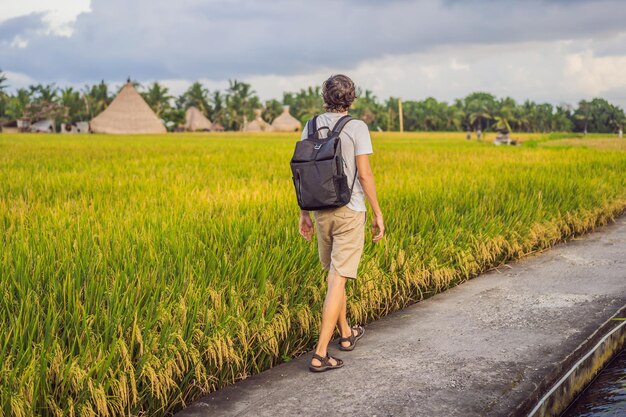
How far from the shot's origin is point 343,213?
3.01 meters

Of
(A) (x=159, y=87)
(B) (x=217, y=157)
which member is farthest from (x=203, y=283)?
(A) (x=159, y=87)

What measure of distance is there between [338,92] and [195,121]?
64181 mm

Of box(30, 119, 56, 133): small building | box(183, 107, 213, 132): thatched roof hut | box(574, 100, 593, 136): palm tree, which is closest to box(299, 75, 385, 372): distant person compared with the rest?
box(183, 107, 213, 132): thatched roof hut

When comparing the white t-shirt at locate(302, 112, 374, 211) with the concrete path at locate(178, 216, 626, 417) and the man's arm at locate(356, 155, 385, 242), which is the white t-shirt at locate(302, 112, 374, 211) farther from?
the concrete path at locate(178, 216, 626, 417)

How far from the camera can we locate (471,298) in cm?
428

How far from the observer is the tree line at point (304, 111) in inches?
2520

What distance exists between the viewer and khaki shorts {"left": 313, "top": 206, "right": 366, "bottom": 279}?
301 cm

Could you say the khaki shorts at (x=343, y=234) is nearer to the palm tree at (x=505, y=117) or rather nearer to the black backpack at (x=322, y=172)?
the black backpack at (x=322, y=172)

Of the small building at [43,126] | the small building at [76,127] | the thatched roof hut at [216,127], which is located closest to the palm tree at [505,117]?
the thatched roof hut at [216,127]

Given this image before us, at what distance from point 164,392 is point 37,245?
1.75 metres

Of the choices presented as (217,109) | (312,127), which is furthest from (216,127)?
(312,127)

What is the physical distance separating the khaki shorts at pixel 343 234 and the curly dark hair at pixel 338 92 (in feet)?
1.54

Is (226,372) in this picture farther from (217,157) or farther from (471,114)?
(471,114)

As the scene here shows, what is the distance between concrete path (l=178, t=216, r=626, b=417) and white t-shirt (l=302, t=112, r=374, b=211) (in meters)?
0.79
